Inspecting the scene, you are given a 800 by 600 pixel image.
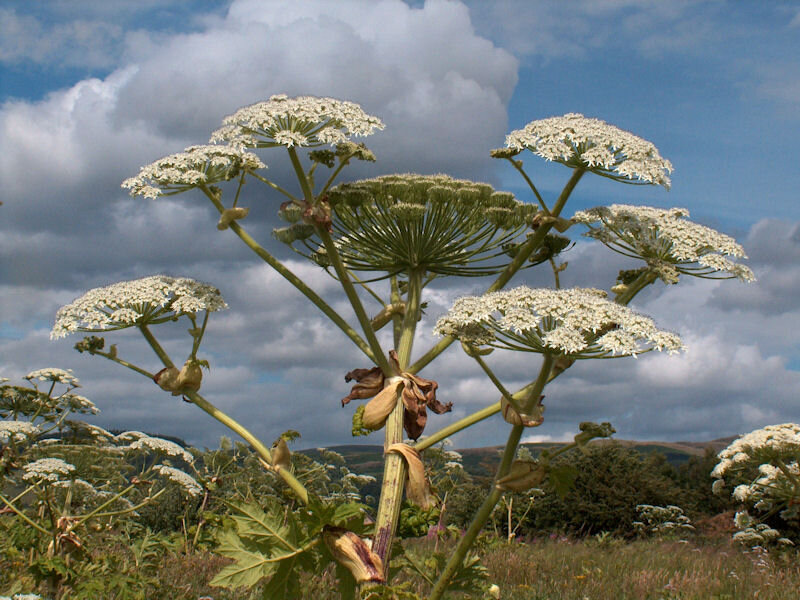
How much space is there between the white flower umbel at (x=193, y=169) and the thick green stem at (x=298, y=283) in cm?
19

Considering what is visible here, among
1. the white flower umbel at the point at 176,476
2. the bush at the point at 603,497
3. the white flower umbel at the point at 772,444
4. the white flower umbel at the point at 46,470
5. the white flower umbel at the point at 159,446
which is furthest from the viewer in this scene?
the bush at the point at 603,497

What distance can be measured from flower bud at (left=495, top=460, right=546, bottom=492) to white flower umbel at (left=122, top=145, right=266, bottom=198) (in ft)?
10.4

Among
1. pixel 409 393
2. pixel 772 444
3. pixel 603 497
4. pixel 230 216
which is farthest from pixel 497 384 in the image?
pixel 603 497

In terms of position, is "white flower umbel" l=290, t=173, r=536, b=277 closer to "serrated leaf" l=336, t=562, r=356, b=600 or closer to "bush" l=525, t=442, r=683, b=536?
"serrated leaf" l=336, t=562, r=356, b=600

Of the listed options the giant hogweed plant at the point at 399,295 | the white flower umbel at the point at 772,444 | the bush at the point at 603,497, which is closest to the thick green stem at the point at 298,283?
the giant hogweed plant at the point at 399,295

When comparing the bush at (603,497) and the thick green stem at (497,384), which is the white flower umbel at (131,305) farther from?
the bush at (603,497)

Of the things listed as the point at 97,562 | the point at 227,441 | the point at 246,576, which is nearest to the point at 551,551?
the point at 227,441

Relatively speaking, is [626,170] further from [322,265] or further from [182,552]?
[182,552]

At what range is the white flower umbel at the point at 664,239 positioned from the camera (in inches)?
239

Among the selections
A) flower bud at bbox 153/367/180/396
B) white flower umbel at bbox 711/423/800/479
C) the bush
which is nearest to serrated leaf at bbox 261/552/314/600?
flower bud at bbox 153/367/180/396

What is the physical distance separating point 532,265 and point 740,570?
761 centimetres

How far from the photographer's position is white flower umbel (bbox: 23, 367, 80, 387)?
373 inches

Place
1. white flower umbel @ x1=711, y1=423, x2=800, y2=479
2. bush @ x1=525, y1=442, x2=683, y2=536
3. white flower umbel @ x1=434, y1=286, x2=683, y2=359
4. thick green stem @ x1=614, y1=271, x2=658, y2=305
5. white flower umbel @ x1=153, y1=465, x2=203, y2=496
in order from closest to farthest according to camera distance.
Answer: white flower umbel @ x1=434, y1=286, x2=683, y2=359 < thick green stem @ x1=614, y1=271, x2=658, y2=305 < white flower umbel @ x1=153, y1=465, x2=203, y2=496 < white flower umbel @ x1=711, y1=423, x2=800, y2=479 < bush @ x1=525, y1=442, x2=683, y2=536

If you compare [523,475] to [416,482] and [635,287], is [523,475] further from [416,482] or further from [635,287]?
[635,287]
